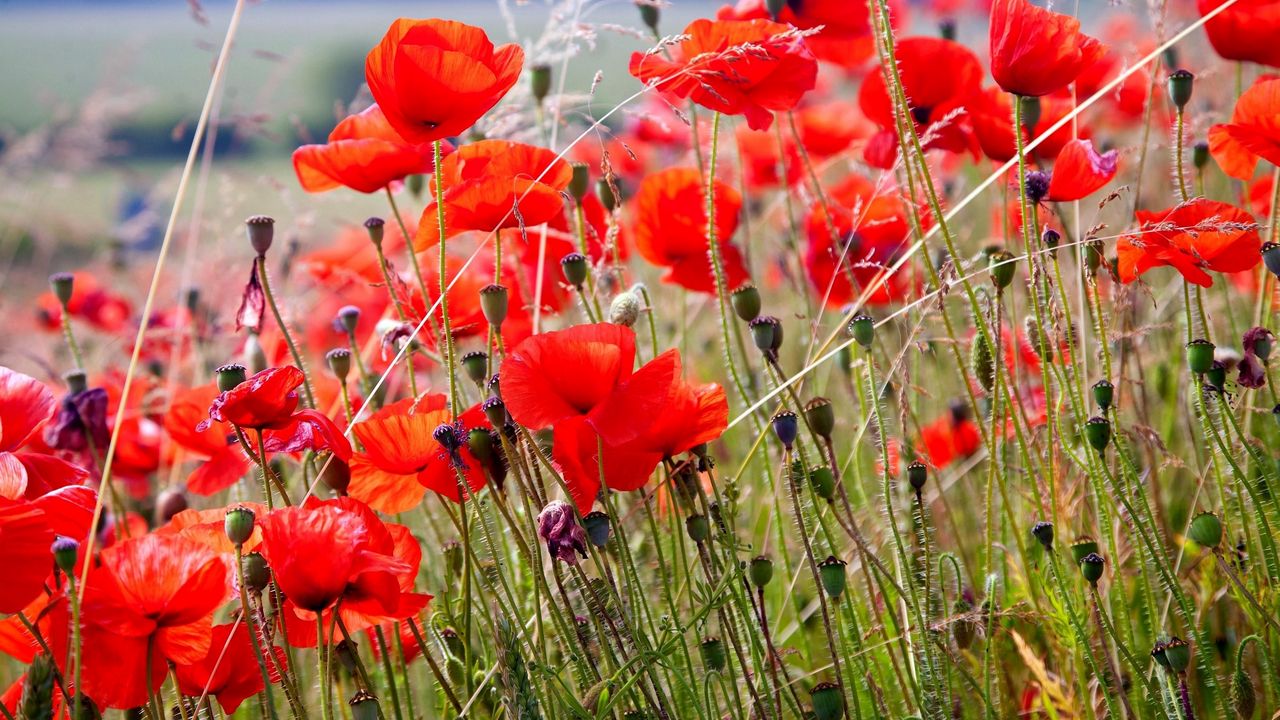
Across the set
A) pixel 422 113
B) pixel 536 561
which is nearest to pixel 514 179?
pixel 422 113

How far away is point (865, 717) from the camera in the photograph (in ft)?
4.29

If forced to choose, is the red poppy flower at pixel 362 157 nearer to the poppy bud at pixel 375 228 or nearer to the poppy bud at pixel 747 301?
the poppy bud at pixel 375 228

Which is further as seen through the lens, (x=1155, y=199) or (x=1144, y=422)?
(x=1155, y=199)

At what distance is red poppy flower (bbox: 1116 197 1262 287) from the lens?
3.63 feet

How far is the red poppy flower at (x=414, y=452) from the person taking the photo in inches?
39.6

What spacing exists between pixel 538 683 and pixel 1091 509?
2.84ft

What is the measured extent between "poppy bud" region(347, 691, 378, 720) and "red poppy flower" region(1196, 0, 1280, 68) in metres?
1.14

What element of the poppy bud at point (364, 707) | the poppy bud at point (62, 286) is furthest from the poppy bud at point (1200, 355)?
the poppy bud at point (62, 286)

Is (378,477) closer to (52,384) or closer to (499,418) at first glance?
(499,418)

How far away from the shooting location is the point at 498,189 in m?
1.11

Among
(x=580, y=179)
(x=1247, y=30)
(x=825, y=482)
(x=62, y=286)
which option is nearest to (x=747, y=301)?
(x=825, y=482)

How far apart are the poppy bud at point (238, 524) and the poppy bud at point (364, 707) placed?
0.51 feet

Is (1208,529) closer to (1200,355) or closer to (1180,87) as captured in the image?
(1200,355)

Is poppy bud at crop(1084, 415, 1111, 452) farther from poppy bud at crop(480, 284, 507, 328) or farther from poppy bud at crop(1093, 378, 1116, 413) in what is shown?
poppy bud at crop(480, 284, 507, 328)
